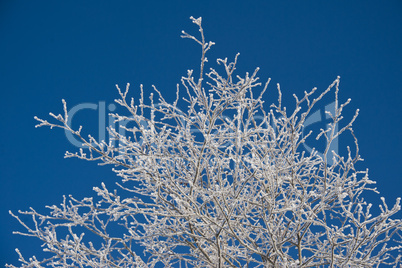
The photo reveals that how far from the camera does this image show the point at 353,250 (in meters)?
2.03

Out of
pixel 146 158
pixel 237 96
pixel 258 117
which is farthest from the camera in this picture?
pixel 258 117

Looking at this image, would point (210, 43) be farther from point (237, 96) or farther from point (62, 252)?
point (62, 252)

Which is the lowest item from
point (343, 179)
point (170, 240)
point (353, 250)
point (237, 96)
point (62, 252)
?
point (353, 250)

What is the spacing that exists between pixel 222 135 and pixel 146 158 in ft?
1.74

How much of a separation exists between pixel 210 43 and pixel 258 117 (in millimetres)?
996

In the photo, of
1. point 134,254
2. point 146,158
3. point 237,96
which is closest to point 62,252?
point 134,254

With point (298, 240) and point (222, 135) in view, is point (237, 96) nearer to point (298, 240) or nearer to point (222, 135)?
point (222, 135)

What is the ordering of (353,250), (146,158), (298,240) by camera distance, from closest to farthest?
(353,250), (146,158), (298,240)

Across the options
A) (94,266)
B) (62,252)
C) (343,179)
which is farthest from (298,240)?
(62,252)

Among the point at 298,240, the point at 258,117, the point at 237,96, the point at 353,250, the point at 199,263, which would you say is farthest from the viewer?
the point at 258,117

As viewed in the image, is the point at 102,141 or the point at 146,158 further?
the point at 102,141

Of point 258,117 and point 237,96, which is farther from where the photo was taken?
point 258,117

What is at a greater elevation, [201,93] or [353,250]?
[201,93]

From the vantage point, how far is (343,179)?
103 inches
